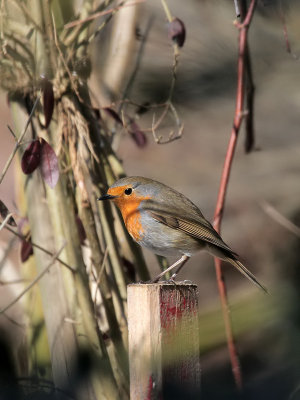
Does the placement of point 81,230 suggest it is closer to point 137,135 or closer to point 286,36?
point 137,135

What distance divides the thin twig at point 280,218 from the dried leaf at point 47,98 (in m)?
1.35

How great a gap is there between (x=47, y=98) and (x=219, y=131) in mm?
1501

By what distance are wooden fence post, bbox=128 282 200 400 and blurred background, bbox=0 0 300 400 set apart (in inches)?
53.5

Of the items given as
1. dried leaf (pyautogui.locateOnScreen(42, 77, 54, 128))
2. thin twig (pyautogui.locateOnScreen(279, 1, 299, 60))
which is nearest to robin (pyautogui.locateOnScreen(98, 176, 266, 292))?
dried leaf (pyautogui.locateOnScreen(42, 77, 54, 128))

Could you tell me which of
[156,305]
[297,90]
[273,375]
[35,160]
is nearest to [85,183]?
[35,160]

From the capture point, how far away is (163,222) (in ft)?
7.44

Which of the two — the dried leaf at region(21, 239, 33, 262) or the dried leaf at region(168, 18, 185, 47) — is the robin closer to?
the dried leaf at region(21, 239, 33, 262)

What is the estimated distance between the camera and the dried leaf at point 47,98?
2354mm

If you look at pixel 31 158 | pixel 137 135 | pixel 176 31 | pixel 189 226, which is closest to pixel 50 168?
pixel 31 158

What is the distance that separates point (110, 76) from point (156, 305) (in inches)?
77.2

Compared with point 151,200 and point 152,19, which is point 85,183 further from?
point 152,19

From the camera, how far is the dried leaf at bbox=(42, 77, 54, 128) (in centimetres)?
235

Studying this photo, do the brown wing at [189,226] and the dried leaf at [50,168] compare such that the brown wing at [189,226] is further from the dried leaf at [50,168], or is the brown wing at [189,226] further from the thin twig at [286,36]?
the thin twig at [286,36]

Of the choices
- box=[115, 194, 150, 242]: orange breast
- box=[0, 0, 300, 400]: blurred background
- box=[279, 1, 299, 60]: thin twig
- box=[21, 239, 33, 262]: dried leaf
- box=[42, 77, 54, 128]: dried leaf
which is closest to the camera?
box=[115, 194, 150, 242]: orange breast
